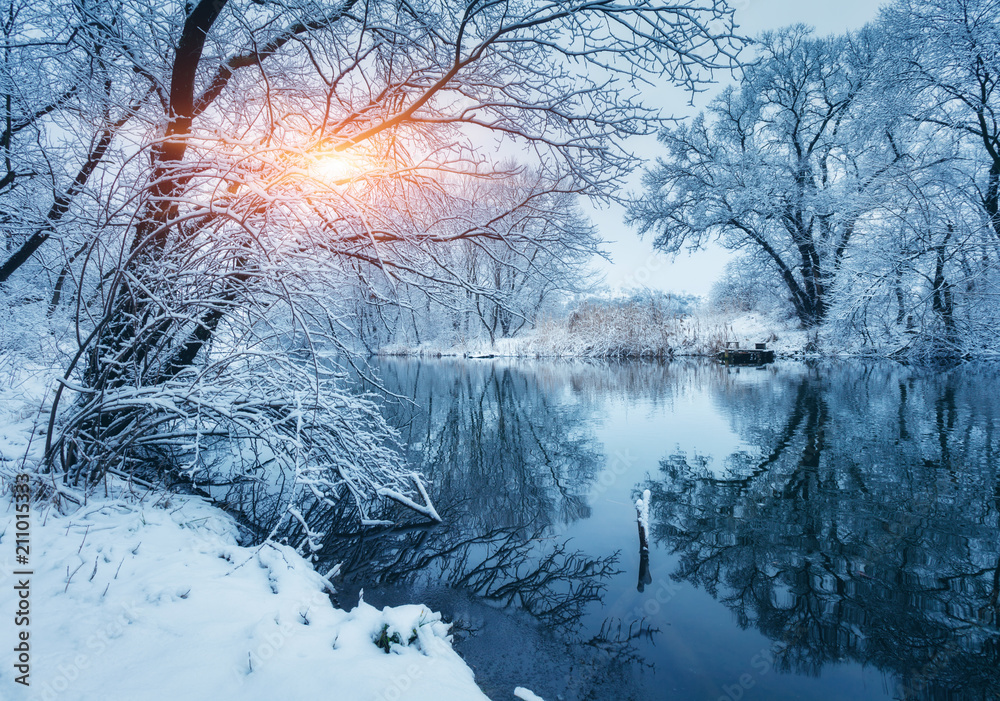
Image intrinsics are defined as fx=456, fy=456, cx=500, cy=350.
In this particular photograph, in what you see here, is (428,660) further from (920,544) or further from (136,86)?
(136,86)

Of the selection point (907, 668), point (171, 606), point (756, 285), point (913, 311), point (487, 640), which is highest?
point (756, 285)

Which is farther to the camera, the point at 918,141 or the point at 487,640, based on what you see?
the point at 918,141

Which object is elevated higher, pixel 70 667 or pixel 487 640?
pixel 70 667

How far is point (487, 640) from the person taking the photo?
2.53 meters

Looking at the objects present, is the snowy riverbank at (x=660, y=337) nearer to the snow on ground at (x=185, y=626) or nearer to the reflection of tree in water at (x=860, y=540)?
the reflection of tree in water at (x=860, y=540)

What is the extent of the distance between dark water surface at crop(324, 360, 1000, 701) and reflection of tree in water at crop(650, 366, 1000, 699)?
0.02m

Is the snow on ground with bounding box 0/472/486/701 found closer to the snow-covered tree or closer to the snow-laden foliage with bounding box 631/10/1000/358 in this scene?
the snow-laden foliage with bounding box 631/10/1000/358

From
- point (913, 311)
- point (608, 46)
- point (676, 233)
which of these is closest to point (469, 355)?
point (676, 233)

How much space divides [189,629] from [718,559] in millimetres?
3253

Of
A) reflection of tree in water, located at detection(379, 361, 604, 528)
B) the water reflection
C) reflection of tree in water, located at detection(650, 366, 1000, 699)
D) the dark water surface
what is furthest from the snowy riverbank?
reflection of tree in water, located at detection(650, 366, 1000, 699)

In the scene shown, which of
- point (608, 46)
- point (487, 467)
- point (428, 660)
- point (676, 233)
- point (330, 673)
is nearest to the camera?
point (330, 673)

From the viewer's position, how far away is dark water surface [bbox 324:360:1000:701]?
2.28 metres

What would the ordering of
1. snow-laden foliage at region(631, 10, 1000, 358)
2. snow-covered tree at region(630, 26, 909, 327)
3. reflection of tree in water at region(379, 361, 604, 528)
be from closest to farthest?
reflection of tree in water at region(379, 361, 604, 528) < snow-laden foliage at region(631, 10, 1000, 358) < snow-covered tree at region(630, 26, 909, 327)

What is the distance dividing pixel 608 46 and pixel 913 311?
51.2ft
